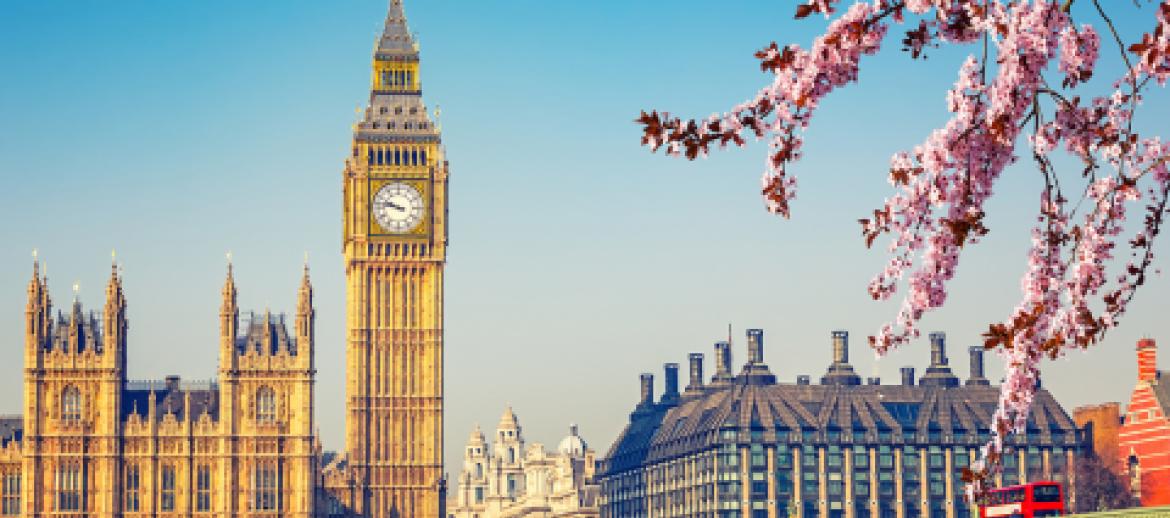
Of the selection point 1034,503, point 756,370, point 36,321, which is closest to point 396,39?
point 36,321

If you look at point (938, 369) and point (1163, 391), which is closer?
point (1163, 391)

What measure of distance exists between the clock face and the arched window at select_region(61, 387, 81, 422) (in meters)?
23.2

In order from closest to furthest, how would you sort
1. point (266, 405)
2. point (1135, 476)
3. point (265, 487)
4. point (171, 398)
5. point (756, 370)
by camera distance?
point (265, 487), point (266, 405), point (171, 398), point (1135, 476), point (756, 370)

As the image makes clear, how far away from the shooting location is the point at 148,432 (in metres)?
143

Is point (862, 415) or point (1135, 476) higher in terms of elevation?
point (862, 415)

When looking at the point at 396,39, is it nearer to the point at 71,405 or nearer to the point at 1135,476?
the point at 71,405

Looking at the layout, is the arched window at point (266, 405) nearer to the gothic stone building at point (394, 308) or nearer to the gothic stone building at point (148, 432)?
the gothic stone building at point (148, 432)

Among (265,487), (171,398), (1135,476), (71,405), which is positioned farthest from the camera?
(1135,476)

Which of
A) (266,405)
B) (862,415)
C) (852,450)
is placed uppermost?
(862,415)

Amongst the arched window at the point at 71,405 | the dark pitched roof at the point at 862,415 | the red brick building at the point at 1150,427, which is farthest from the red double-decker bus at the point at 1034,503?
Answer: the dark pitched roof at the point at 862,415

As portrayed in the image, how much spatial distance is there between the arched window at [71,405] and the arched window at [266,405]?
36.7 ft

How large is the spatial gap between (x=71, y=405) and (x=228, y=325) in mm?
10998

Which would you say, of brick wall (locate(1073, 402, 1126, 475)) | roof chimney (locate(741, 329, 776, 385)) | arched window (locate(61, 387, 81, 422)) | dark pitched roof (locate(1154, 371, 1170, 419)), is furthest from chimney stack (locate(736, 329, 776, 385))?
arched window (locate(61, 387, 81, 422))

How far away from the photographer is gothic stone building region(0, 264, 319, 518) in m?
142
